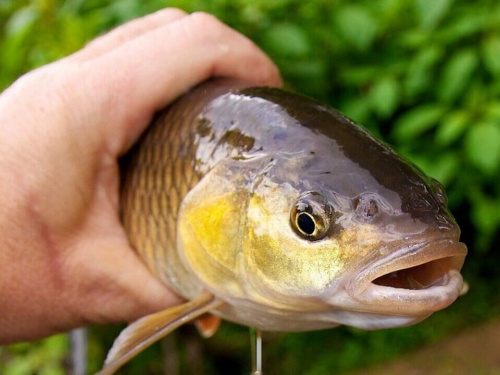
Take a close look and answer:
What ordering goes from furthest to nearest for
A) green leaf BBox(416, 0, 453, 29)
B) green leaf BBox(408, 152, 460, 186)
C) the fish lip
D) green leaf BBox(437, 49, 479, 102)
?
green leaf BBox(408, 152, 460, 186) < green leaf BBox(437, 49, 479, 102) < green leaf BBox(416, 0, 453, 29) < the fish lip

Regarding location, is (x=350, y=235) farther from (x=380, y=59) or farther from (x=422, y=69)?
(x=380, y=59)

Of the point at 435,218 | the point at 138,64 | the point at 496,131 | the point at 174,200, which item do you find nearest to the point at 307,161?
the point at 435,218

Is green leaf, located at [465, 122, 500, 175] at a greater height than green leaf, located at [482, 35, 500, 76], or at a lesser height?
lesser

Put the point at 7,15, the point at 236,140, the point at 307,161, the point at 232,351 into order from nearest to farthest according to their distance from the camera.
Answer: the point at 307,161 < the point at 236,140 < the point at 7,15 < the point at 232,351

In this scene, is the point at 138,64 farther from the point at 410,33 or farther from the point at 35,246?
the point at 410,33

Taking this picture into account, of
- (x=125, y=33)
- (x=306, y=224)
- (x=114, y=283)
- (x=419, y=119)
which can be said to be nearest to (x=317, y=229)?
(x=306, y=224)

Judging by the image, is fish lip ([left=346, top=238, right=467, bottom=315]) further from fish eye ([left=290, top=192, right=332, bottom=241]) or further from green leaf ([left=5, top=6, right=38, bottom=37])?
green leaf ([left=5, top=6, right=38, bottom=37])

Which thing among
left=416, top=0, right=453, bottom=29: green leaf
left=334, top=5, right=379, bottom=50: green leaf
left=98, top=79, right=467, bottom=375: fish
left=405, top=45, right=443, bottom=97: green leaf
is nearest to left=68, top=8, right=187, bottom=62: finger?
left=98, top=79, right=467, bottom=375: fish
